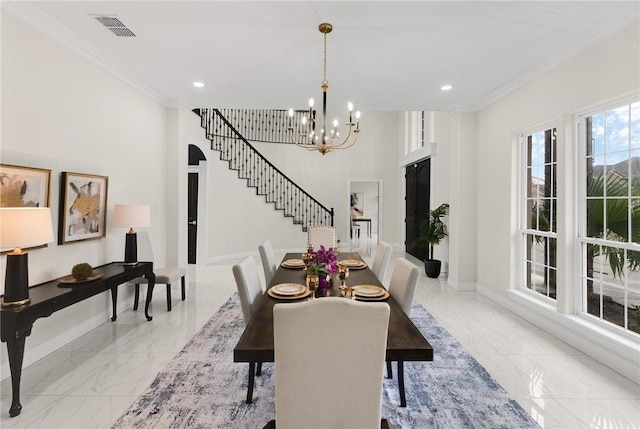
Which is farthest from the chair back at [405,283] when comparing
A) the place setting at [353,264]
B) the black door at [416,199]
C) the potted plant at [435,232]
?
the black door at [416,199]

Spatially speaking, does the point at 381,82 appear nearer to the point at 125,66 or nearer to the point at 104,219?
the point at 125,66

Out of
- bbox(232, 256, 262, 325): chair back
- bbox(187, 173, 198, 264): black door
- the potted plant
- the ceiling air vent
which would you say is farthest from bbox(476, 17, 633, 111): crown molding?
bbox(187, 173, 198, 264): black door

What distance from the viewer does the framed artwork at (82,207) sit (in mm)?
3156

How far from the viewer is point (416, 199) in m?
8.18

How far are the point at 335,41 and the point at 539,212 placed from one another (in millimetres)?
3110

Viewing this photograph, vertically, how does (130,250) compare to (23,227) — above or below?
below

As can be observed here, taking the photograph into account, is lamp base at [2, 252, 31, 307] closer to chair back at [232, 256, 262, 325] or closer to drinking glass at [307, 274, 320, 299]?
chair back at [232, 256, 262, 325]

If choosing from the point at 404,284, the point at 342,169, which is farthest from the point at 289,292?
the point at 342,169

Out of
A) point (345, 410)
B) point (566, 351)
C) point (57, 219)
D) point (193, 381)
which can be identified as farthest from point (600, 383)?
point (57, 219)

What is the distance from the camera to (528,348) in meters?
3.19

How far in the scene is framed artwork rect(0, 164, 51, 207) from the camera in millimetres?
2529

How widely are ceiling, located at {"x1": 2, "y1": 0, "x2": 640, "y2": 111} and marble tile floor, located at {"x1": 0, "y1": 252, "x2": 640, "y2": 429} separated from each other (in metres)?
2.87

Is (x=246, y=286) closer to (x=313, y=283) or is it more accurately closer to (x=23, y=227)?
(x=313, y=283)

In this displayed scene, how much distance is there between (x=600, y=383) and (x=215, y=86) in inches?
196
